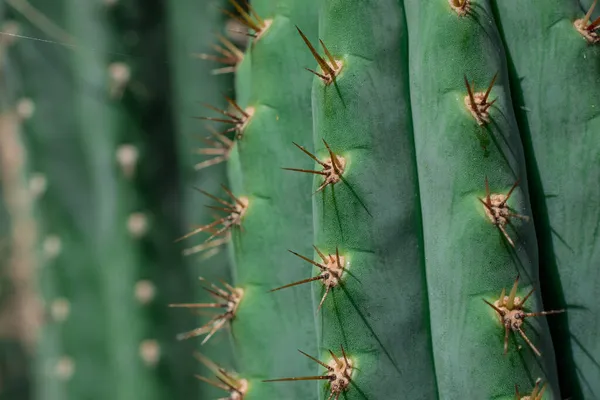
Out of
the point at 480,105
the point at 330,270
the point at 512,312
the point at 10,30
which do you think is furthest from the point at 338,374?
the point at 10,30

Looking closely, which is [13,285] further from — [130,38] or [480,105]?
[480,105]

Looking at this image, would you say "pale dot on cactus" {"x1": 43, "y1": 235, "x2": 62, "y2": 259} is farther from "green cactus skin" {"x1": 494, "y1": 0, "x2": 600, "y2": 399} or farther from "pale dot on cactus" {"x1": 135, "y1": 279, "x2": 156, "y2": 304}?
"green cactus skin" {"x1": 494, "y1": 0, "x2": 600, "y2": 399}

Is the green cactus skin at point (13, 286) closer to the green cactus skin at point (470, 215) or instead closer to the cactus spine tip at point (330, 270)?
the cactus spine tip at point (330, 270)

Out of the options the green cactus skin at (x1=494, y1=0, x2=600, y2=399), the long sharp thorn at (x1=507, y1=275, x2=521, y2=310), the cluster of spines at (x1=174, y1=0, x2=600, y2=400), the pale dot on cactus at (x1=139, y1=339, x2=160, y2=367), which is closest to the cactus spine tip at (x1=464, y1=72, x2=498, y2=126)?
the cluster of spines at (x1=174, y1=0, x2=600, y2=400)

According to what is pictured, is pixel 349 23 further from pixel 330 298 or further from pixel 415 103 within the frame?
pixel 330 298

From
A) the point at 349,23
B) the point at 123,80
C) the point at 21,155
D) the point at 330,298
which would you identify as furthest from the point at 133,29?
the point at 330,298
